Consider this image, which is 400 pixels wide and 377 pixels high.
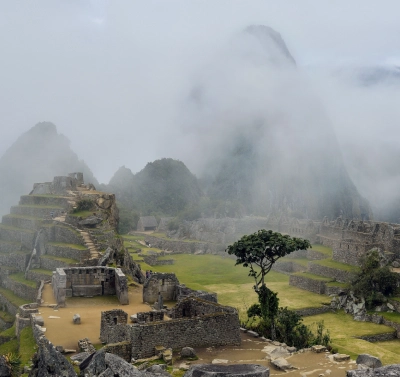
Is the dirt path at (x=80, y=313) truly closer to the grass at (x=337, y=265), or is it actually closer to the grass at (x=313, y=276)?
the grass at (x=313, y=276)

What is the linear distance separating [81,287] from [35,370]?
40.3 feet

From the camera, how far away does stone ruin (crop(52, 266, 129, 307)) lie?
22.0 metres

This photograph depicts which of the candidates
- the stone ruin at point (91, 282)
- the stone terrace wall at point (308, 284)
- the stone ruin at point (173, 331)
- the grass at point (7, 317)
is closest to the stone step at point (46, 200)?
the grass at point (7, 317)

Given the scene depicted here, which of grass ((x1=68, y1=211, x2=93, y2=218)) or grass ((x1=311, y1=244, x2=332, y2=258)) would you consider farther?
grass ((x1=311, y1=244, x2=332, y2=258))

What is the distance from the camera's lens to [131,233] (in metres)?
76.4

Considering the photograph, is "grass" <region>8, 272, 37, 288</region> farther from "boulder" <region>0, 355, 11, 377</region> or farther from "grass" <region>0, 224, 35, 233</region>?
"boulder" <region>0, 355, 11, 377</region>

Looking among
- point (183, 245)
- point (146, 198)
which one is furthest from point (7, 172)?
point (183, 245)

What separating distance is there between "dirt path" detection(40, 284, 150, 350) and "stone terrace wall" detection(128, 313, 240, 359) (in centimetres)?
217

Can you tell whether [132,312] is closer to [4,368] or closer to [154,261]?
[4,368]

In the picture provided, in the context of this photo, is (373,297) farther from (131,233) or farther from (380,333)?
(131,233)

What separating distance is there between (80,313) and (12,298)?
10.4m

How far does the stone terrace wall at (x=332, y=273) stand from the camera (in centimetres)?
3915

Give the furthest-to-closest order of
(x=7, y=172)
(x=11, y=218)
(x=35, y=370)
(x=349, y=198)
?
(x=7, y=172)
(x=349, y=198)
(x=11, y=218)
(x=35, y=370)

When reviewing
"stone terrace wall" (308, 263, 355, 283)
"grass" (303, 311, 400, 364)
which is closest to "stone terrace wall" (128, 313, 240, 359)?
"grass" (303, 311, 400, 364)
